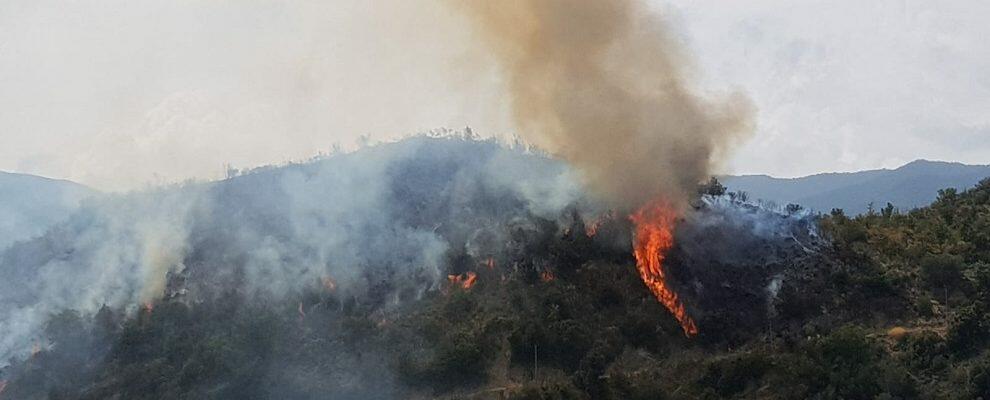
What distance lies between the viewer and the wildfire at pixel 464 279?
59062 mm

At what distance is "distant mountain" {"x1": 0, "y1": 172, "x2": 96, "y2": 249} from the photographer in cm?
7675

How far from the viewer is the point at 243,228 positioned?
6731cm

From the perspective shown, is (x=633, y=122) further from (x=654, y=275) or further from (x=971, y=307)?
(x=971, y=307)

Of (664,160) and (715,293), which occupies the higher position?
(664,160)

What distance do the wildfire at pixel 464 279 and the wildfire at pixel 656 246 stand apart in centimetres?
1031

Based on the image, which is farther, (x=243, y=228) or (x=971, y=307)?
(x=243, y=228)

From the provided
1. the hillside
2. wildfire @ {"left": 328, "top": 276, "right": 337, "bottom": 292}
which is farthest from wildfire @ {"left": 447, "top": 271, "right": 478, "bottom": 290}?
wildfire @ {"left": 328, "top": 276, "right": 337, "bottom": 292}

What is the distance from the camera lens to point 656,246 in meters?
56.8

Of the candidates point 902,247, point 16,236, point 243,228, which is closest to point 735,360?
point 902,247

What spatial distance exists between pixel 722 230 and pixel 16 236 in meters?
55.9

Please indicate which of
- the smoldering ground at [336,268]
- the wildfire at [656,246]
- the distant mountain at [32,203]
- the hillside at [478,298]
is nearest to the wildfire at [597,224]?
the hillside at [478,298]

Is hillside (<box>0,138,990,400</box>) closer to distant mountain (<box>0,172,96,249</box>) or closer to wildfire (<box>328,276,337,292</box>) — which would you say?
wildfire (<box>328,276,337,292</box>)

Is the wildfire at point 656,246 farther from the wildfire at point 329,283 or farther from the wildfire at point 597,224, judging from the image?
the wildfire at point 329,283

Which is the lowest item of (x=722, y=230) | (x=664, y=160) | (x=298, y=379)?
(x=298, y=379)
